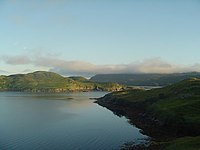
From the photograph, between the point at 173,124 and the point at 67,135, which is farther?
the point at 173,124

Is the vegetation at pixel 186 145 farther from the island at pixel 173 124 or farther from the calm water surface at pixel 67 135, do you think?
the calm water surface at pixel 67 135

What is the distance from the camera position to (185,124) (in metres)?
85.3

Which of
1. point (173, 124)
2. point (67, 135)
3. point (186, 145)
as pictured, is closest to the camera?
point (186, 145)

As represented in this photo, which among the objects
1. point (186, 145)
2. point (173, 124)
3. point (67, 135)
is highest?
point (186, 145)

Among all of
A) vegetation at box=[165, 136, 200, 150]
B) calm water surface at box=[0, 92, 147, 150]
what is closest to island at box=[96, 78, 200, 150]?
vegetation at box=[165, 136, 200, 150]

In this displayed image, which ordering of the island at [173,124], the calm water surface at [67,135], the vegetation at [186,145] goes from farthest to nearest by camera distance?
the calm water surface at [67,135] < the island at [173,124] < the vegetation at [186,145]

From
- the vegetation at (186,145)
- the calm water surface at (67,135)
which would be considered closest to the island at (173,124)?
the vegetation at (186,145)

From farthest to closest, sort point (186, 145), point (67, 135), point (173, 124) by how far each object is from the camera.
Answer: point (173, 124), point (67, 135), point (186, 145)

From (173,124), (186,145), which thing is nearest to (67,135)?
(173,124)

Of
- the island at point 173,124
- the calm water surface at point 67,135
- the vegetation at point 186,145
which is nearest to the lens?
the vegetation at point 186,145

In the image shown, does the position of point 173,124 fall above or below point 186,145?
below

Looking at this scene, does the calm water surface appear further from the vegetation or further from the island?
the vegetation

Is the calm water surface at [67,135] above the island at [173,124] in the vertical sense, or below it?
below

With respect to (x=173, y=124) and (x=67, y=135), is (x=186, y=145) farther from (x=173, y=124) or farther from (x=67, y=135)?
(x=67, y=135)
